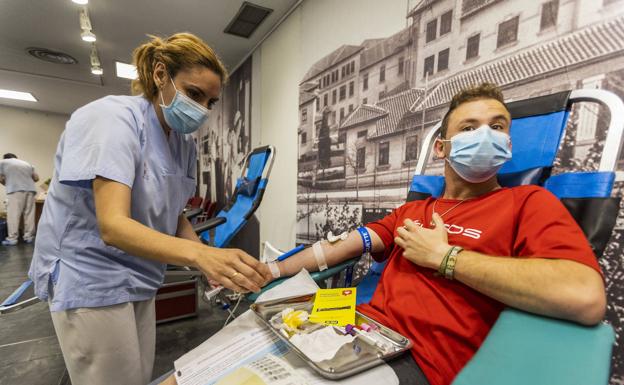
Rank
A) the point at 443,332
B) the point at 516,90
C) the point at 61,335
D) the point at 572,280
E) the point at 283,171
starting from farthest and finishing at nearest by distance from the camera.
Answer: the point at 283,171, the point at 516,90, the point at 61,335, the point at 443,332, the point at 572,280

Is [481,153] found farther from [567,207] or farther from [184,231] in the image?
[184,231]

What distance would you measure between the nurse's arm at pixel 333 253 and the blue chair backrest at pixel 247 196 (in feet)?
4.06

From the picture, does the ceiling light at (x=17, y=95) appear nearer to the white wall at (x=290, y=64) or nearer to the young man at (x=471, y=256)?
the white wall at (x=290, y=64)

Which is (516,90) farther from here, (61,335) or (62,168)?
(61,335)

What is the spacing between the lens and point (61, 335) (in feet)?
2.92

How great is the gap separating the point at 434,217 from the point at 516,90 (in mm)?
829

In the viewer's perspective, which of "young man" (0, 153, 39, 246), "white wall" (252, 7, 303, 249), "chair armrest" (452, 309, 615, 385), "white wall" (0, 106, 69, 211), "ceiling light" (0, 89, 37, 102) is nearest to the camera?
"chair armrest" (452, 309, 615, 385)

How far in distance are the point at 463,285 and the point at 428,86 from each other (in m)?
1.22

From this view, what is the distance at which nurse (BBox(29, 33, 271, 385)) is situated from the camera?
0.70m

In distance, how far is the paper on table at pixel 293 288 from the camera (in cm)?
96

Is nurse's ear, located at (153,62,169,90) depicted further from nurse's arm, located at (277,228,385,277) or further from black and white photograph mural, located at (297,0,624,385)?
black and white photograph mural, located at (297,0,624,385)

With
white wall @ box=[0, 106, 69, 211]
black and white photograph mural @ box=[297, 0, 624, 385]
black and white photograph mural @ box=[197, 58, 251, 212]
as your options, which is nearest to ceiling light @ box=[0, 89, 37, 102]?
white wall @ box=[0, 106, 69, 211]

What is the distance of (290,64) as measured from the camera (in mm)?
2961

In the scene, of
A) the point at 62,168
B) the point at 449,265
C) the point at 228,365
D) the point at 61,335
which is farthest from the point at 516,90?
the point at 61,335
